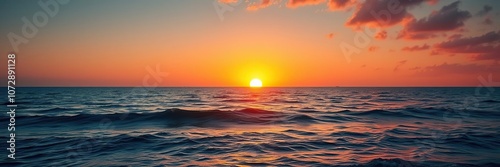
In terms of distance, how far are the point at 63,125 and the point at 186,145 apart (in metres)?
12.9

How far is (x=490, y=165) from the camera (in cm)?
863

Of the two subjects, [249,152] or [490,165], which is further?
[249,152]

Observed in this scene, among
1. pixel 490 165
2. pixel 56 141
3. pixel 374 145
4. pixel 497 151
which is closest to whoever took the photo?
pixel 490 165

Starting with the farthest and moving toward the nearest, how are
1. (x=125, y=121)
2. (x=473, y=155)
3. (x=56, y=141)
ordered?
(x=125, y=121), (x=56, y=141), (x=473, y=155)

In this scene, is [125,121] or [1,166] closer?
[1,166]

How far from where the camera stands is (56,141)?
13.3 m

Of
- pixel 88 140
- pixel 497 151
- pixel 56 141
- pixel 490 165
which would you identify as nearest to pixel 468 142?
pixel 497 151

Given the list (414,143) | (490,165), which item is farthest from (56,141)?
(490,165)

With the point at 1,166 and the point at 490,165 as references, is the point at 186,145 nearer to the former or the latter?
the point at 1,166

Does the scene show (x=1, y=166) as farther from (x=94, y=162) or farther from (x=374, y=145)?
(x=374, y=145)

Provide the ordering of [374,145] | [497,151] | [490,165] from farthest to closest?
[374,145] < [497,151] < [490,165]

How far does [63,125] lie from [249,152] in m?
16.1

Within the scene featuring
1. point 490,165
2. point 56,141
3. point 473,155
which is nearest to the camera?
point 490,165

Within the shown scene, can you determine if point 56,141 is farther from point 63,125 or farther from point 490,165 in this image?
point 490,165
